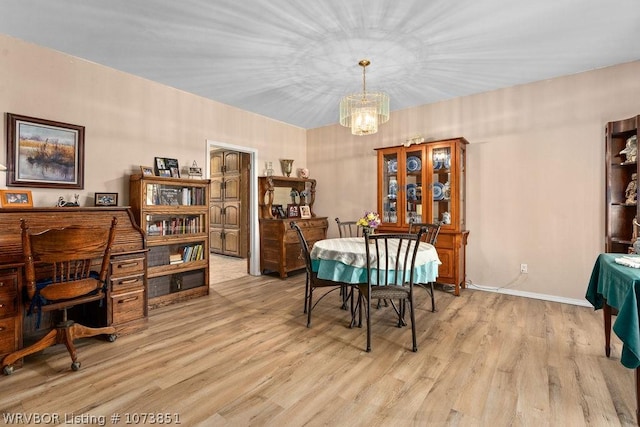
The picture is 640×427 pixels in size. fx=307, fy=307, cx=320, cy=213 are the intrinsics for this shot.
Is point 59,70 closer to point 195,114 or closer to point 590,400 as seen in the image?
point 195,114

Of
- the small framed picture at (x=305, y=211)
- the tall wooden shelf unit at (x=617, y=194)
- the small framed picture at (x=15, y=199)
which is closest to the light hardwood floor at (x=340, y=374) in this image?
the tall wooden shelf unit at (x=617, y=194)

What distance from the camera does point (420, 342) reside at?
2559 mm

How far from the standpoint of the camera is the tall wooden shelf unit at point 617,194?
315 centimetres

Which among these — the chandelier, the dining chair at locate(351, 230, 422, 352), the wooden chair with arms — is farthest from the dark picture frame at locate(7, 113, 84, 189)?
the dining chair at locate(351, 230, 422, 352)

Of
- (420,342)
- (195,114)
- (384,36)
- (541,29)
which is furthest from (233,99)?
(420,342)

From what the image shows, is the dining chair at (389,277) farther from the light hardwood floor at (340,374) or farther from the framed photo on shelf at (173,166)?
the framed photo on shelf at (173,166)

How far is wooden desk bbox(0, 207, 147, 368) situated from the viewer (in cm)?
214

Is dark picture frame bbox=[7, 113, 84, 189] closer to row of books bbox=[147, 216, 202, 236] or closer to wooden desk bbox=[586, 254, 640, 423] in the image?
row of books bbox=[147, 216, 202, 236]

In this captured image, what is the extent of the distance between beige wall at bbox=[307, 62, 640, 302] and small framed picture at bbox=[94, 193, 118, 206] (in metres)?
4.05

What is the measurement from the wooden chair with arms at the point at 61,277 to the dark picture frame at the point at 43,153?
963 mm

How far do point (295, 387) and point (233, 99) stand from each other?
375 centimetres

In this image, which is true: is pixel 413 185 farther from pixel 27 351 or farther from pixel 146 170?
pixel 27 351

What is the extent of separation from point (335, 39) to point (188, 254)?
292 cm

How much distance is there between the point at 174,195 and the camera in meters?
3.72
